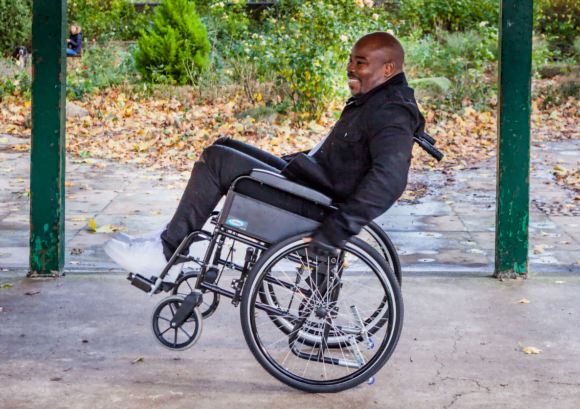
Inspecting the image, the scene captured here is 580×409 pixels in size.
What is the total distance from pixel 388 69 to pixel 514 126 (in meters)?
1.50

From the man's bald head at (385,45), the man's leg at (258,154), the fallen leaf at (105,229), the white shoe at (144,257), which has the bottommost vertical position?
the fallen leaf at (105,229)

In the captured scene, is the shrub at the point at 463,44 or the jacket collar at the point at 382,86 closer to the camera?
the jacket collar at the point at 382,86

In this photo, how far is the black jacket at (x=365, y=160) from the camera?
274cm

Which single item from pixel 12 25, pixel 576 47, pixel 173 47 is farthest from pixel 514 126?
pixel 12 25

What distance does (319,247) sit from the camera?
9.11ft

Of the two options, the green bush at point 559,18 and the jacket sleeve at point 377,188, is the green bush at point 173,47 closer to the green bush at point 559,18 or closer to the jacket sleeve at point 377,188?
the green bush at point 559,18

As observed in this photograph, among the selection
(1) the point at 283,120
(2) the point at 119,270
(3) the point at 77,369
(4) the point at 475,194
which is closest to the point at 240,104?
(1) the point at 283,120

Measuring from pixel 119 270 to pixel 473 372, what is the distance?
232cm

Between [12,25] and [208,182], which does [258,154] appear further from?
[12,25]

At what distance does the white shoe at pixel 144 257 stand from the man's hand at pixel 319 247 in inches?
25.6

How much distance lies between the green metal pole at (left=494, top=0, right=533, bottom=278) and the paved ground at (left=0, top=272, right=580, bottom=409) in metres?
0.33

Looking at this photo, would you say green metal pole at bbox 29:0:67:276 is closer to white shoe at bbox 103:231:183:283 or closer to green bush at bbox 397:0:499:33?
white shoe at bbox 103:231:183:283

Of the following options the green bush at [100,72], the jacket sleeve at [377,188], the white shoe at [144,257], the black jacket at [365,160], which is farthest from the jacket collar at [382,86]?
the green bush at [100,72]

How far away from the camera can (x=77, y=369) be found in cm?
311
